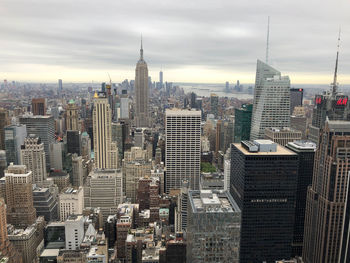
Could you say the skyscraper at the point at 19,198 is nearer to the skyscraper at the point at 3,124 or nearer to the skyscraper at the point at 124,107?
the skyscraper at the point at 3,124

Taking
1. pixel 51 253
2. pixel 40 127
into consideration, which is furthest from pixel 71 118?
pixel 51 253

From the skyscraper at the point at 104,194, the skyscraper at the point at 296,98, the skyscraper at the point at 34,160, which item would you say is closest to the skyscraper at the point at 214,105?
the skyscraper at the point at 296,98

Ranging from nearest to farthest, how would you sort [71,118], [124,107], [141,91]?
[71,118] → [124,107] → [141,91]

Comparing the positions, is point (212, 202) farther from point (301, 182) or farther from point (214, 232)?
point (301, 182)

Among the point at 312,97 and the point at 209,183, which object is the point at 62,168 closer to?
the point at 209,183

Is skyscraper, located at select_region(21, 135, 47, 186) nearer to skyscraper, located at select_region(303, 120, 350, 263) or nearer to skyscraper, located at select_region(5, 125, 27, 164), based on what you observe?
skyscraper, located at select_region(5, 125, 27, 164)
